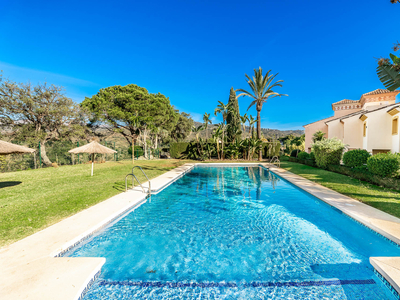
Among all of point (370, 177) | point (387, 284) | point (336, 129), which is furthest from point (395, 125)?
point (387, 284)

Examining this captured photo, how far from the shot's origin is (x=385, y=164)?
8.12 m

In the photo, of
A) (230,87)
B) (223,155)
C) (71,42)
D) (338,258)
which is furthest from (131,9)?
(338,258)

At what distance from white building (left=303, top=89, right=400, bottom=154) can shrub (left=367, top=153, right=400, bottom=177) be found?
7.23 m

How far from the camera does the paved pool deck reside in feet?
7.64

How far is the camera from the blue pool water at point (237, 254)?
9.11 ft

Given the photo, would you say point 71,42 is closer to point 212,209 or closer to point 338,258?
point 212,209

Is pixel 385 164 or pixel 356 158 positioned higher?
pixel 356 158

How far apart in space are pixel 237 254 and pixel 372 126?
1925 cm

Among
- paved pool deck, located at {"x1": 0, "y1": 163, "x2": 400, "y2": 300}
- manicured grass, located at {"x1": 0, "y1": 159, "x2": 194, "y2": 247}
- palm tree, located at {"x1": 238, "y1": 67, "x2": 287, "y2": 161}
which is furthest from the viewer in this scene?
palm tree, located at {"x1": 238, "y1": 67, "x2": 287, "y2": 161}

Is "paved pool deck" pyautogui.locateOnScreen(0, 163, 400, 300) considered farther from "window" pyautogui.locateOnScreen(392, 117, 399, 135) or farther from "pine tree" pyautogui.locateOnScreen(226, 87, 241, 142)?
"pine tree" pyautogui.locateOnScreen(226, 87, 241, 142)

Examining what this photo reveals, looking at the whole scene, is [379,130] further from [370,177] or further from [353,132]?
[370,177]

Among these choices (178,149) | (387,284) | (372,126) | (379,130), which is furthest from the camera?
(178,149)

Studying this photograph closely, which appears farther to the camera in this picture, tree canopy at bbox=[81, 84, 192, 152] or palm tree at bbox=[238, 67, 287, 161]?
tree canopy at bbox=[81, 84, 192, 152]

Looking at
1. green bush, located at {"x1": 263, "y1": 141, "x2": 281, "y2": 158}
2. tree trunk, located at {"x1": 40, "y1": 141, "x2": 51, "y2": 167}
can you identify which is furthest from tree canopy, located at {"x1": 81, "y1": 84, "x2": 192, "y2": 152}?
green bush, located at {"x1": 263, "y1": 141, "x2": 281, "y2": 158}
